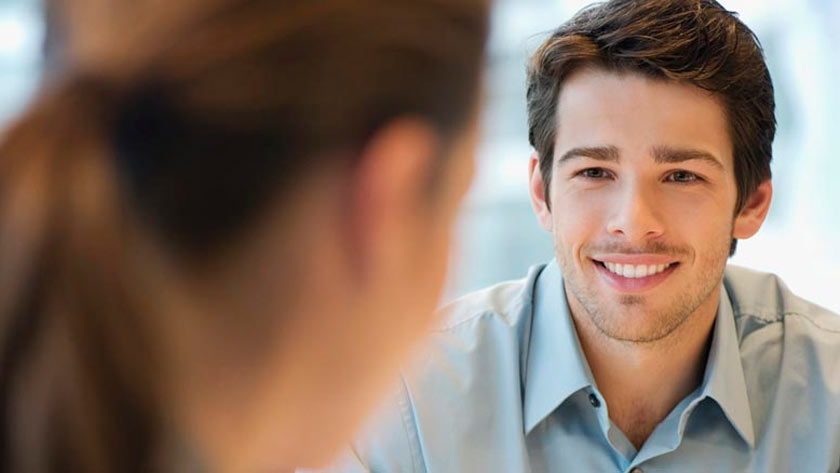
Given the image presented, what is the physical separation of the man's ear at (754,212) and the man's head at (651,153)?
7 cm

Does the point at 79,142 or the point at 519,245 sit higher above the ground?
the point at 79,142

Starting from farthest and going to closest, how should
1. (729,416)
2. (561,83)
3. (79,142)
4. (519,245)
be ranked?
1. (519,245)
2. (561,83)
3. (729,416)
4. (79,142)

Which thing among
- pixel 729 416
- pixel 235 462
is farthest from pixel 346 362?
pixel 729 416

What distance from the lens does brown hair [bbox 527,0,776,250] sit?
160 cm

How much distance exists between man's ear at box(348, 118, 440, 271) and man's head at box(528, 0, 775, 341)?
107 centimetres

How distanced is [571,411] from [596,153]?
423mm

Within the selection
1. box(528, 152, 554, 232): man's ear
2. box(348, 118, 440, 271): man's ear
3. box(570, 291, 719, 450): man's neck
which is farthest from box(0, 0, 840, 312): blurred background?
box(348, 118, 440, 271): man's ear

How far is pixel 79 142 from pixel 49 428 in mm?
143

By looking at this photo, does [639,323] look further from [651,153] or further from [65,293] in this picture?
[65,293]

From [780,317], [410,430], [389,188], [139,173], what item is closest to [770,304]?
[780,317]

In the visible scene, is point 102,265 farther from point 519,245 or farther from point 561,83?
point 519,245

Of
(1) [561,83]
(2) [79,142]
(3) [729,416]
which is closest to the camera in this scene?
(2) [79,142]

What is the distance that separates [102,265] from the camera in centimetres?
48

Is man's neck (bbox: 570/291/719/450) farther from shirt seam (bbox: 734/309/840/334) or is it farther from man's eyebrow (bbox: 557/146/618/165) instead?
man's eyebrow (bbox: 557/146/618/165)
